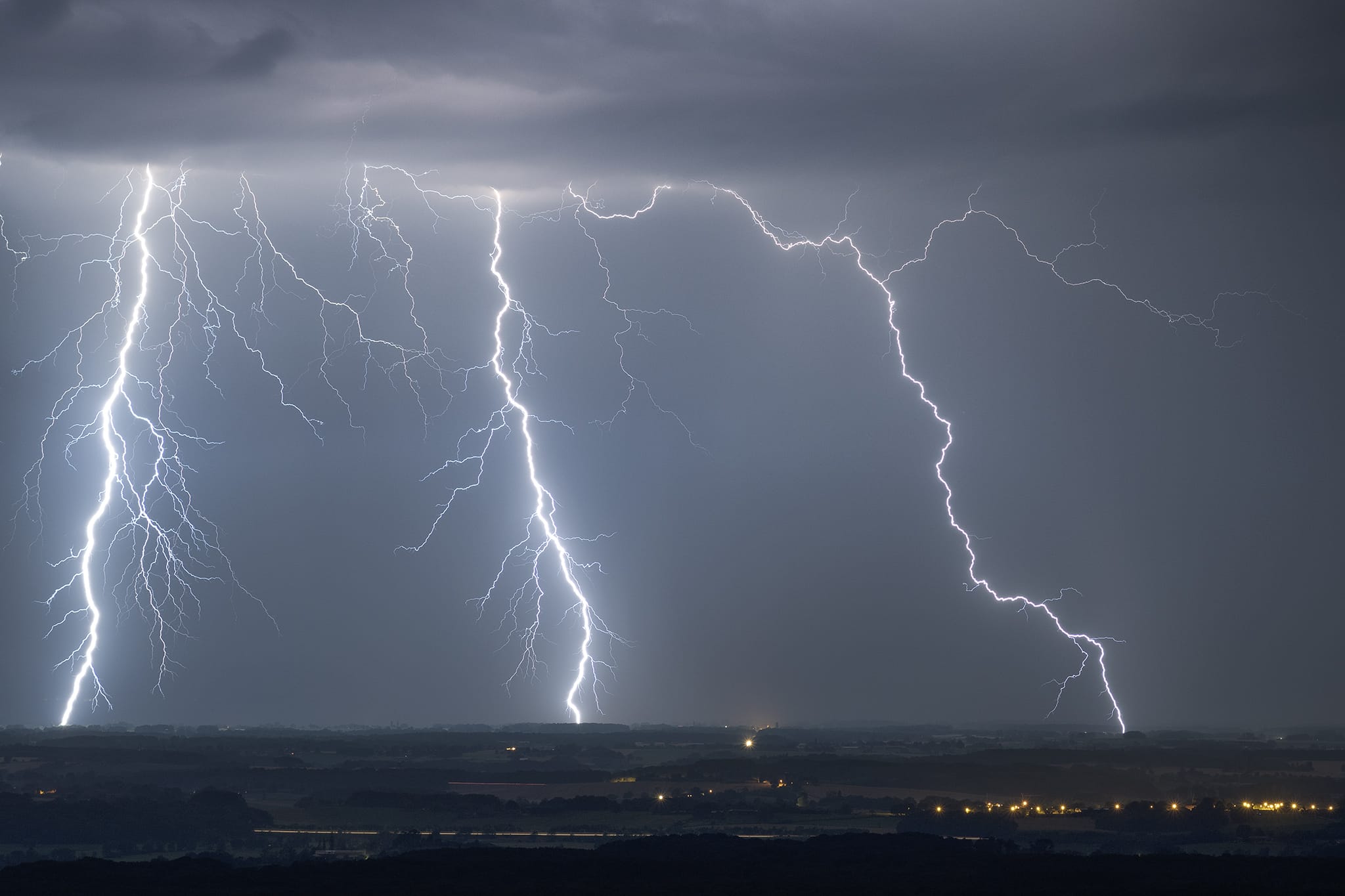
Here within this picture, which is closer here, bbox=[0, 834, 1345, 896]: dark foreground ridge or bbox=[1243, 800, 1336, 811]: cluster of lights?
bbox=[0, 834, 1345, 896]: dark foreground ridge

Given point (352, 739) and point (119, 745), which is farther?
point (352, 739)

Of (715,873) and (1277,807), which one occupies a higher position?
(1277,807)

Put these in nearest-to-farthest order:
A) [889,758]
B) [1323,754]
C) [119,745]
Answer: [889,758], [1323,754], [119,745]

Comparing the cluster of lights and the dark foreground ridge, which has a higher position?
the cluster of lights

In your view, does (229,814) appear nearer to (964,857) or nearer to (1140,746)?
(964,857)

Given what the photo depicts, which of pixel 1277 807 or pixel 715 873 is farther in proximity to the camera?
pixel 1277 807

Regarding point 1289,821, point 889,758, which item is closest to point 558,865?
point 1289,821

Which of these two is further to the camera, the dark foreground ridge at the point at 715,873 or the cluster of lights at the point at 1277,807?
the cluster of lights at the point at 1277,807

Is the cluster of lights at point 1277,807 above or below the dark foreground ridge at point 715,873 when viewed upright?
above
